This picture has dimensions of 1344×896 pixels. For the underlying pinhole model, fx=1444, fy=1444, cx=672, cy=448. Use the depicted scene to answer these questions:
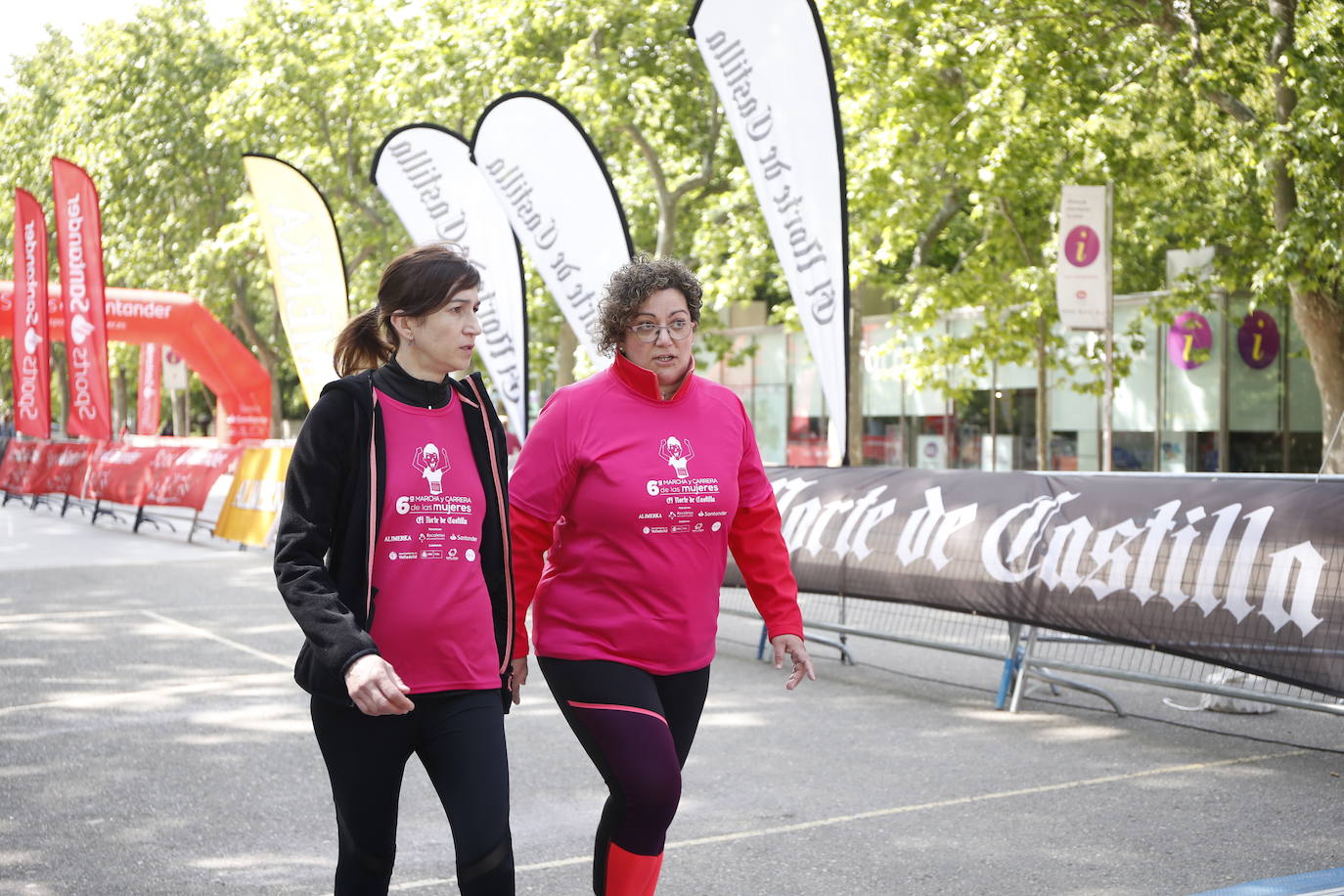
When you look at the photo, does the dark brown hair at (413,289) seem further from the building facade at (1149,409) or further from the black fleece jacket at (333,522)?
the building facade at (1149,409)

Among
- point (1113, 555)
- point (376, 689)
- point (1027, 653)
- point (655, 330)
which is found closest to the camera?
point (376, 689)

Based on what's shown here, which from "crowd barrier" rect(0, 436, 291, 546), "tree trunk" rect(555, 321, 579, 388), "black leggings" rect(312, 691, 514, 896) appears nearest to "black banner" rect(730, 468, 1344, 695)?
"black leggings" rect(312, 691, 514, 896)

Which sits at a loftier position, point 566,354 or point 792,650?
point 566,354

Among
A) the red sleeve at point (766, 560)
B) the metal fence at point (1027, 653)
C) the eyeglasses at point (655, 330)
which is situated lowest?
the metal fence at point (1027, 653)

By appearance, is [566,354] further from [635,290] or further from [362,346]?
[362,346]

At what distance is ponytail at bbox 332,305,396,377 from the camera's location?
3445 mm

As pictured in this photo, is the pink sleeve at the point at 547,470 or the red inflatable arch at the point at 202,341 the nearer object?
the pink sleeve at the point at 547,470

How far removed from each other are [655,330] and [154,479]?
1896 cm

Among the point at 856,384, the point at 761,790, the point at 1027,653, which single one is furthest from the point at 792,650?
the point at 856,384

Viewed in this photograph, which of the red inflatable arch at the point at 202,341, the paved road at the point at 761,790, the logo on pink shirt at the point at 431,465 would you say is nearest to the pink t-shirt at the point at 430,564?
the logo on pink shirt at the point at 431,465

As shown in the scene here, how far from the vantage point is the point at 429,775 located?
3.14 metres

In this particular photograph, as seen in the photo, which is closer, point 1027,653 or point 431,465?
point 431,465

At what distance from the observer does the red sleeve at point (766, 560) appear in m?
3.94

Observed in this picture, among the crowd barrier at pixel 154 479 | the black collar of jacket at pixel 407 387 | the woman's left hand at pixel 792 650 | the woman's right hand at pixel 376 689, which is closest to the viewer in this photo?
the woman's right hand at pixel 376 689
